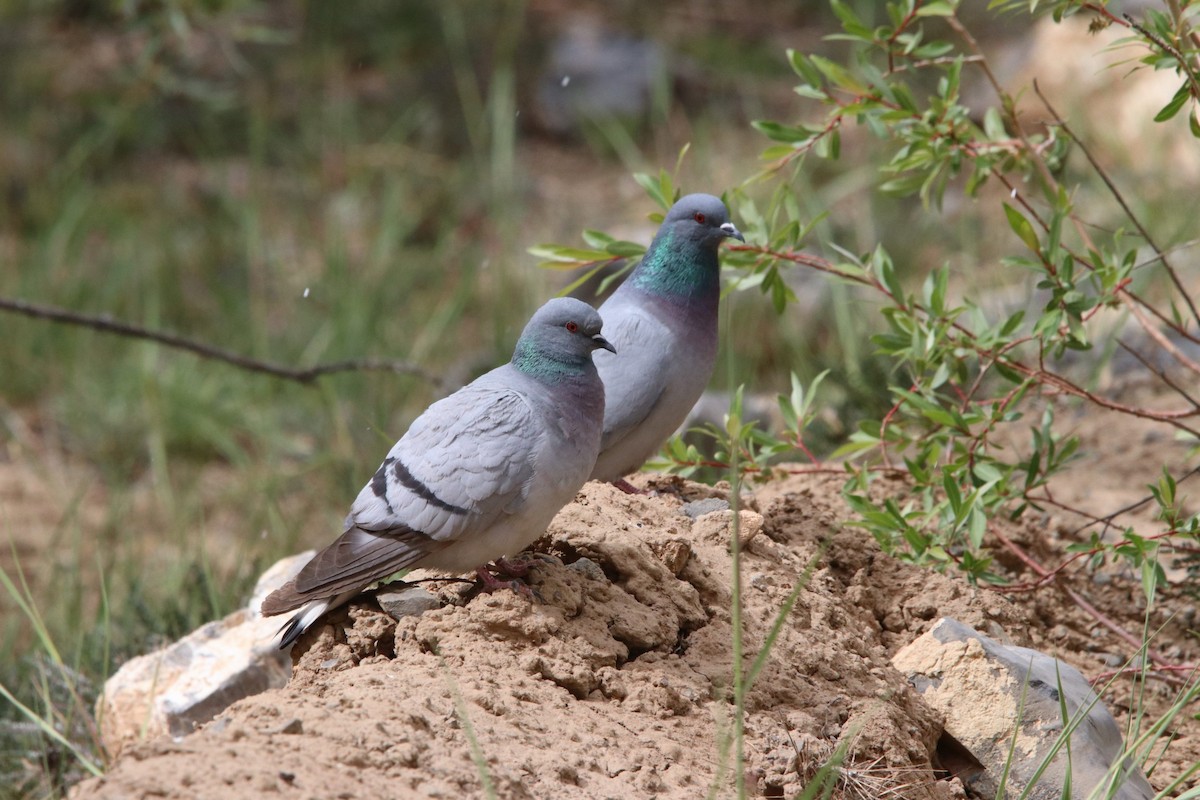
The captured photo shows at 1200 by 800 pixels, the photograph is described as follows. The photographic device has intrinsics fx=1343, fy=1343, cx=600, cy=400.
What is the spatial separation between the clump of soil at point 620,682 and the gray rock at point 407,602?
29 millimetres

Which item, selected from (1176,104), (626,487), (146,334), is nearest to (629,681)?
(626,487)

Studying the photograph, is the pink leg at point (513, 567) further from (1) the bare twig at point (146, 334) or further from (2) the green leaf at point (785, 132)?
(1) the bare twig at point (146, 334)

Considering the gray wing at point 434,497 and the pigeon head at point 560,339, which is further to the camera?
the pigeon head at point 560,339

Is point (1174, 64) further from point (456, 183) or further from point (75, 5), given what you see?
point (75, 5)

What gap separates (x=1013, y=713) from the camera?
2803mm

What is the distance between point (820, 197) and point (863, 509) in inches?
200

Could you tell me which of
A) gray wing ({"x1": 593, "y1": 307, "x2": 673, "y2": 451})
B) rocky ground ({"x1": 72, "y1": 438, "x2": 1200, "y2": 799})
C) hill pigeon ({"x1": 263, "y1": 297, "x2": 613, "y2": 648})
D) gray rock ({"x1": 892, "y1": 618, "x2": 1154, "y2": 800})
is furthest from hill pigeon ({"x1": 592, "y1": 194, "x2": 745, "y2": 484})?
gray rock ({"x1": 892, "y1": 618, "x2": 1154, "y2": 800})

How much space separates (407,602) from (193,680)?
112cm

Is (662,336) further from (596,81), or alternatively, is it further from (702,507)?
(596,81)

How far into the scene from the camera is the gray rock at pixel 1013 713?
2717 millimetres

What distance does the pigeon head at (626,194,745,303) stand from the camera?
375 centimetres

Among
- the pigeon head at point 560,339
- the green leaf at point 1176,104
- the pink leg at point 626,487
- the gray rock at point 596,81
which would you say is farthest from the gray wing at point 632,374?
the gray rock at point 596,81

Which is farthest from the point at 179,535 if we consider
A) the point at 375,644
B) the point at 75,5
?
the point at 75,5

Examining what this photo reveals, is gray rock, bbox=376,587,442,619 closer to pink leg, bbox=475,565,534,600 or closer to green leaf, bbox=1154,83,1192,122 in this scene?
pink leg, bbox=475,565,534,600
